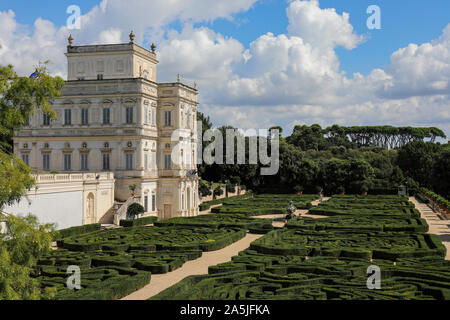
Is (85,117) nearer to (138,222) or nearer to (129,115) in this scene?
(129,115)

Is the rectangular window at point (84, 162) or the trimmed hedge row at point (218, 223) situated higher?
the rectangular window at point (84, 162)

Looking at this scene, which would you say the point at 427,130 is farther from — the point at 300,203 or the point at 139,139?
the point at 139,139

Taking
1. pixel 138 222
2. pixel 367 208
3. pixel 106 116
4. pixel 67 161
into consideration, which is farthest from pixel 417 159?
pixel 67 161

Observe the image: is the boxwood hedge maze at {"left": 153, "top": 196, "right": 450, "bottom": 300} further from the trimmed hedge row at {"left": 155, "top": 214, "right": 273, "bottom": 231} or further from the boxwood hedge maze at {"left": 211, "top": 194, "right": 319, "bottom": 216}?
the boxwood hedge maze at {"left": 211, "top": 194, "right": 319, "bottom": 216}

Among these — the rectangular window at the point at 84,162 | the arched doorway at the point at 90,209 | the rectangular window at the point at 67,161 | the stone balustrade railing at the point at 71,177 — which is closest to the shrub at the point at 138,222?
the arched doorway at the point at 90,209

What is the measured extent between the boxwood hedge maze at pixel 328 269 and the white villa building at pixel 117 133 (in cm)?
1498

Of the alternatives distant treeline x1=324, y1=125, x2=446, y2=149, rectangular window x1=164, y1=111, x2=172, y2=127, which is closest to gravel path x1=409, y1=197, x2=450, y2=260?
rectangular window x1=164, y1=111, x2=172, y2=127

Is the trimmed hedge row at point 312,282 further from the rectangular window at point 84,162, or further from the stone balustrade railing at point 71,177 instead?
the rectangular window at point 84,162

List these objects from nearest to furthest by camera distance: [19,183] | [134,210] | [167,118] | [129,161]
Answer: [19,183]
[134,210]
[129,161]
[167,118]

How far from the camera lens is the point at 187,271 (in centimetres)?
2130

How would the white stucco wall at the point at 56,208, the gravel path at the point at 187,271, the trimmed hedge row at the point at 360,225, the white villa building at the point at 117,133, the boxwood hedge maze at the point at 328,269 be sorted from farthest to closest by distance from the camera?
the white villa building at the point at 117,133, the trimmed hedge row at the point at 360,225, the white stucco wall at the point at 56,208, the gravel path at the point at 187,271, the boxwood hedge maze at the point at 328,269

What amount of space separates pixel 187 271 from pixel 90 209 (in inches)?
696

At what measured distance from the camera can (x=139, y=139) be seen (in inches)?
1603

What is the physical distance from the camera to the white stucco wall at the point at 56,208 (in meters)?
29.3
